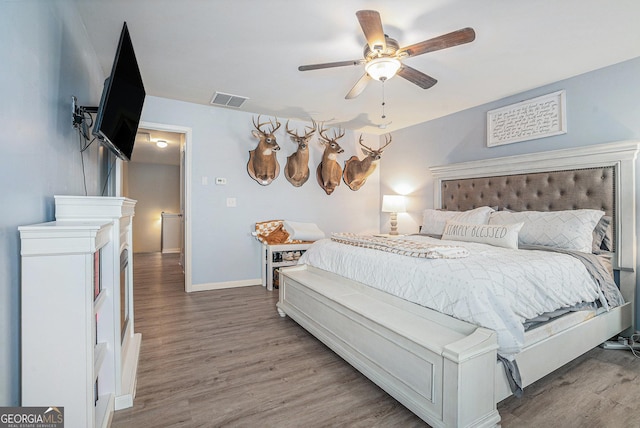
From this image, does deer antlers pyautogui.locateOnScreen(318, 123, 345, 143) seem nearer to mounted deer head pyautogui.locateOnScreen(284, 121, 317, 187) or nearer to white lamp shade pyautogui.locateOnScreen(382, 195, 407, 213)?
mounted deer head pyautogui.locateOnScreen(284, 121, 317, 187)

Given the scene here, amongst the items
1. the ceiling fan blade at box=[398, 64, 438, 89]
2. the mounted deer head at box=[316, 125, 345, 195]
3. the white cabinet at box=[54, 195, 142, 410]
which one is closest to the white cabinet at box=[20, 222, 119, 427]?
the white cabinet at box=[54, 195, 142, 410]

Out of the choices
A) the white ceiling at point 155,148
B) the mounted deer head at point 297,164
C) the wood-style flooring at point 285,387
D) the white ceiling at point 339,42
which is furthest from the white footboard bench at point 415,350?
the white ceiling at point 155,148

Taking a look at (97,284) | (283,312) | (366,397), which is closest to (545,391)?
(366,397)

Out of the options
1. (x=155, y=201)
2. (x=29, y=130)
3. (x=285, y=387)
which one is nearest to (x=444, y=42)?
(x=29, y=130)

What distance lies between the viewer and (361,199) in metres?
5.43

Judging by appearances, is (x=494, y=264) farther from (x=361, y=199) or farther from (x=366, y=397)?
(x=361, y=199)

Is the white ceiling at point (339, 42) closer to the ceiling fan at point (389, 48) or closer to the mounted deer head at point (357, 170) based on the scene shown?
the ceiling fan at point (389, 48)

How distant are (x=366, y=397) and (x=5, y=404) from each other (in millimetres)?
1597

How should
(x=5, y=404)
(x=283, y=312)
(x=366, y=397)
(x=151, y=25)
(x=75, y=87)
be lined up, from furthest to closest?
(x=283, y=312) < (x=151, y=25) < (x=75, y=87) < (x=366, y=397) < (x=5, y=404)

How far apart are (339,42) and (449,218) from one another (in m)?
2.33

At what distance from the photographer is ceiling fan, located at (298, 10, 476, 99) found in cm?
186

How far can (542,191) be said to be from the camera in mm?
3150

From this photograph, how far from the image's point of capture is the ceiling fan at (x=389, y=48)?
1862 mm

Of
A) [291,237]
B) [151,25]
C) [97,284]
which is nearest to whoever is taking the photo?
[97,284]
